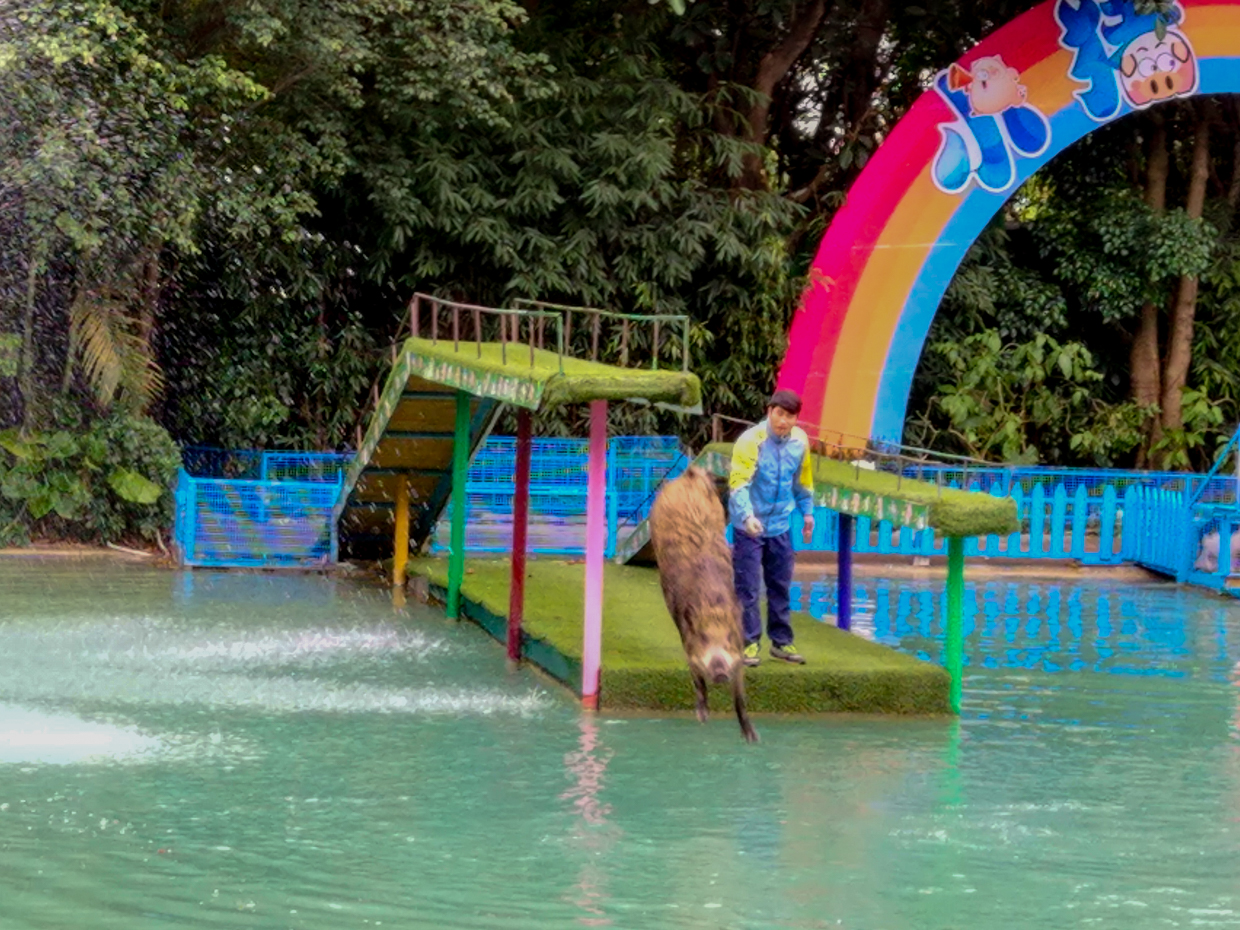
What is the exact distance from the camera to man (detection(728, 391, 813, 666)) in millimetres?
11312

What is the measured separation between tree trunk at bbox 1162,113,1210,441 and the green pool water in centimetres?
1065

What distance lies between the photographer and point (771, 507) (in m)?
11.5

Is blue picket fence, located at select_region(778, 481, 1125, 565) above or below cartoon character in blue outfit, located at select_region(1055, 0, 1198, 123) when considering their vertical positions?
below

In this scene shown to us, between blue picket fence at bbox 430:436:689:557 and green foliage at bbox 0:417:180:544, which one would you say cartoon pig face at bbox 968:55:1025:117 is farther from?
green foliage at bbox 0:417:180:544

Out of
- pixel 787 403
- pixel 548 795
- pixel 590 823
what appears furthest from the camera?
pixel 787 403

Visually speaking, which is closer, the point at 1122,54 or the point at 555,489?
the point at 1122,54

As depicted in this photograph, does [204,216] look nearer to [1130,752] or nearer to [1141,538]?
[1141,538]

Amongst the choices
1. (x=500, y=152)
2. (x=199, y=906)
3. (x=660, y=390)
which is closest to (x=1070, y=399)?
(x=500, y=152)

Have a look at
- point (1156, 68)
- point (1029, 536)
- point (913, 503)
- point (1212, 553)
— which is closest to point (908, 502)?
point (913, 503)

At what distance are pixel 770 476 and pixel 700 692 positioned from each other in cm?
170

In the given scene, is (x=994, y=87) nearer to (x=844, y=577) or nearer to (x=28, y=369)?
(x=844, y=577)

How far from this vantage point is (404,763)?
966 centimetres

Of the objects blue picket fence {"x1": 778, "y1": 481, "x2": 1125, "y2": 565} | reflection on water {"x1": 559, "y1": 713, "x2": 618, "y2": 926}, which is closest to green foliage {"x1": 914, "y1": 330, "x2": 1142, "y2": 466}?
blue picket fence {"x1": 778, "y1": 481, "x2": 1125, "y2": 565}

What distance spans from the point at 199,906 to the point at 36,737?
3.41 meters
